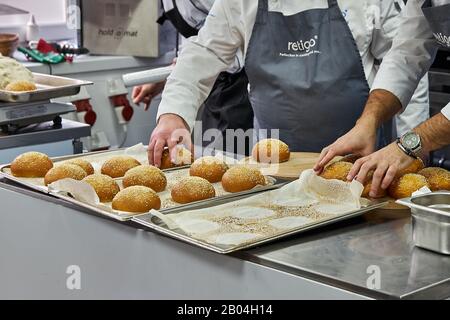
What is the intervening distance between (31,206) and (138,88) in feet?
4.53

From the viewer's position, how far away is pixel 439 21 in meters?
2.16

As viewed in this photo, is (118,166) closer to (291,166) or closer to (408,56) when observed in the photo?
(291,166)

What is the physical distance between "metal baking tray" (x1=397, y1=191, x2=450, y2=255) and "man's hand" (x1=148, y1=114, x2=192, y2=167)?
79cm

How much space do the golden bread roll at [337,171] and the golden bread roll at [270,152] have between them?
8.8 inches

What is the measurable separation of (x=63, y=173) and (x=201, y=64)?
0.71 meters

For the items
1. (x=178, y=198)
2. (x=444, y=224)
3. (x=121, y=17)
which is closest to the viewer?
(x=444, y=224)

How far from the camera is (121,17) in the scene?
13.4 feet

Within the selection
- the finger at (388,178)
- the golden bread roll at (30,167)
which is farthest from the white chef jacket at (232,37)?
the finger at (388,178)

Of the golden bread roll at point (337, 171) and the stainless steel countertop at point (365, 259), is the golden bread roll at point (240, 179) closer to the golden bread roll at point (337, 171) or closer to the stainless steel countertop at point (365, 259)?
the golden bread roll at point (337, 171)

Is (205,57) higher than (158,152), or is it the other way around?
(205,57)

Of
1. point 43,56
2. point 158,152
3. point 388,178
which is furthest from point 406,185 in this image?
point 43,56
